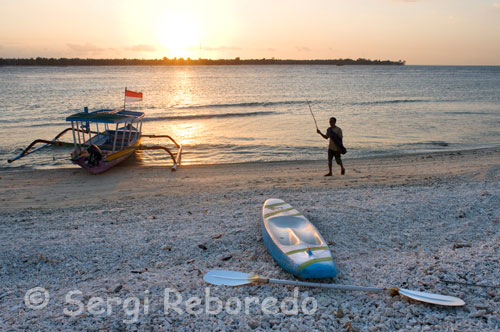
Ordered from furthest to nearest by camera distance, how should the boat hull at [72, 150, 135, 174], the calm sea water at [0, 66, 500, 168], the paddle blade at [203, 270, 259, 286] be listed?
1. the calm sea water at [0, 66, 500, 168]
2. the boat hull at [72, 150, 135, 174]
3. the paddle blade at [203, 270, 259, 286]

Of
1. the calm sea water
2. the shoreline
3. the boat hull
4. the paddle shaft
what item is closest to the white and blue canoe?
the paddle shaft

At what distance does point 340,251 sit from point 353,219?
1.37 m

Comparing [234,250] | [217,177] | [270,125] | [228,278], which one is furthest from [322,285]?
[270,125]

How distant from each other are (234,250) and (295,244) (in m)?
1.01

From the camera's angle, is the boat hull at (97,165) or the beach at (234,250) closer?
the beach at (234,250)

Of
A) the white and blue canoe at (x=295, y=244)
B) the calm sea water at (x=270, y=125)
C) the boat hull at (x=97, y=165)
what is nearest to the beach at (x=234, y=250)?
the white and blue canoe at (x=295, y=244)

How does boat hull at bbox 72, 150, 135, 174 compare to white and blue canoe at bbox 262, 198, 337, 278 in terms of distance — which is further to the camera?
boat hull at bbox 72, 150, 135, 174

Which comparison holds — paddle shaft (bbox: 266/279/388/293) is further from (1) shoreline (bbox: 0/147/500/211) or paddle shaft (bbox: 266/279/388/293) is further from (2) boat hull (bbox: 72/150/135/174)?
(2) boat hull (bbox: 72/150/135/174)

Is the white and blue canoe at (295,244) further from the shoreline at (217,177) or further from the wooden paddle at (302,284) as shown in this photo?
the shoreline at (217,177)

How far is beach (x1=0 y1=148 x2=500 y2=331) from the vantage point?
4055mm

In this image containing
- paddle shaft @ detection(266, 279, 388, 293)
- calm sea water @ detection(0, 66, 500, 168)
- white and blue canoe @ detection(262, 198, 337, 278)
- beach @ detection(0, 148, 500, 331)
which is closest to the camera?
beach @ detection(0, 148, 500, 331)

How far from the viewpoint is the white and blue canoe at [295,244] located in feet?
15.7

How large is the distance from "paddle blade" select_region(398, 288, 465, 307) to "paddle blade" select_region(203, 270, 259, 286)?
177 centimetres

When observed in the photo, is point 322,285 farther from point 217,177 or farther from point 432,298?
point 217,177
